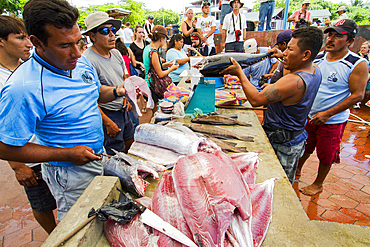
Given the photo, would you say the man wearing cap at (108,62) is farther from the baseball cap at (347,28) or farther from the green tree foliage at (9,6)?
the green tree foliage at (9,6)

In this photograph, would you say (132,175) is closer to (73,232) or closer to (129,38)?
(73,232)

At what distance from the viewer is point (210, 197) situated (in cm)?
127

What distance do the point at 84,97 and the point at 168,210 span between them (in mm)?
1163

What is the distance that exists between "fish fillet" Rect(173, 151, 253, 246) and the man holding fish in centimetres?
129

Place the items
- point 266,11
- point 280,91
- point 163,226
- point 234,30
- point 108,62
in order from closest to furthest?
point 163,226
point 280,91
point 108,62
point 234,30
point 266,11

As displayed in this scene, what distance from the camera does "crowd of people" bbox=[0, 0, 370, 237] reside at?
1359 mm

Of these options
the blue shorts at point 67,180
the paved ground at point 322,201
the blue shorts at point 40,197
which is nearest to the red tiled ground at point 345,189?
the paved ground at point 322,201

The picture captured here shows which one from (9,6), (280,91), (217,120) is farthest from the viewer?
(9,6)

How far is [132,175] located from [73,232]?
0.62m

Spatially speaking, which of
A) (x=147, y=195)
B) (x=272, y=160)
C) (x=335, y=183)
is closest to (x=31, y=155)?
(x=147, y=195)

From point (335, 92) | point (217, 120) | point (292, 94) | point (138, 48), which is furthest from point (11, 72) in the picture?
point (138, 48)

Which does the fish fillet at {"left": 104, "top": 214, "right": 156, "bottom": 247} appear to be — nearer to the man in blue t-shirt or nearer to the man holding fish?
the man in blue t-shirt

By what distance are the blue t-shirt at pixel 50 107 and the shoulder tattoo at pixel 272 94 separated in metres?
1.88

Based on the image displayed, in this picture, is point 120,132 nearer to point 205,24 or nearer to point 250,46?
point 250,46
